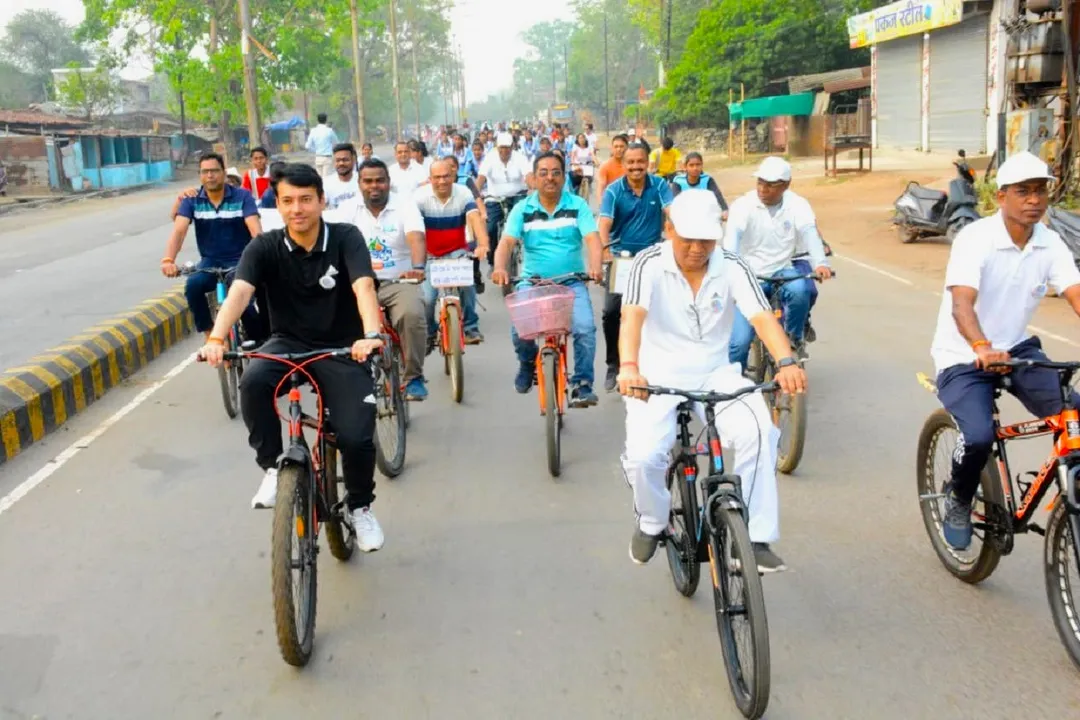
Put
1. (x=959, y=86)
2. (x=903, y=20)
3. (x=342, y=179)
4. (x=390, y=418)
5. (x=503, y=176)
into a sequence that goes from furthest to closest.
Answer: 1. (x=903, y=20)
2. (x=959, y=86)
3. (x=503, y=176)
4. (x=342, y=179)
5. (x=390, y=418)

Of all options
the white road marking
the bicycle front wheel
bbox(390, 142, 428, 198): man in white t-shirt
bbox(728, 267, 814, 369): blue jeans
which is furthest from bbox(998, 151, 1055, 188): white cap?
bbox(390, 142, 428, 198): man in white t-shirt

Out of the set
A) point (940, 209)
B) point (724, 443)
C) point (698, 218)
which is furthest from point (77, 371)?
point (940, 209)

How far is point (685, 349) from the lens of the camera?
14.8ft

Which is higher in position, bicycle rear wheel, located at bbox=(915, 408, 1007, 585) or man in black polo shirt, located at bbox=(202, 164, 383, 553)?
man in black polo shirt, located at bbox=(202, 164, 383, 553)

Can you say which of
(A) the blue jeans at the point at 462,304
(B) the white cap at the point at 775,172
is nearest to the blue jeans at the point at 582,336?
(A) the blue jeans at the point at 462,304

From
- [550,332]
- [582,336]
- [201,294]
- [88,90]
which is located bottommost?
[582,336]

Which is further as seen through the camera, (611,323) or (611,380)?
(611,323)

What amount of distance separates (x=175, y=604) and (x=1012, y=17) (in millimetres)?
16885

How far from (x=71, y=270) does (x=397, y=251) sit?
35.3ft

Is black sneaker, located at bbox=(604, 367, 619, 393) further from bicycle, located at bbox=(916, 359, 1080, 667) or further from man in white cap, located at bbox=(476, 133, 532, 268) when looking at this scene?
man in white cap, located at bbox=(476, 133, 532, 268)

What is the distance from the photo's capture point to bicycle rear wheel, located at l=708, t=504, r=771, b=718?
3.52m

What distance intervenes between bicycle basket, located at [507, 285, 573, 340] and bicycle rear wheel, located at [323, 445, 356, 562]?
1.80 m

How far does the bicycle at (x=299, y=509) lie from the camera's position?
13.2 ft

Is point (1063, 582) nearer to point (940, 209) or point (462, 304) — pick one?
point (462, 304)
